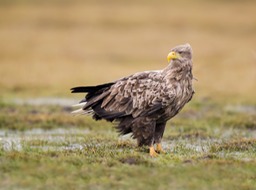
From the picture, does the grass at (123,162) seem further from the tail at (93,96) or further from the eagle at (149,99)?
the tail at (93,96)

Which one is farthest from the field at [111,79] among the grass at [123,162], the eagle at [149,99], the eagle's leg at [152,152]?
the eagle at [149,99]

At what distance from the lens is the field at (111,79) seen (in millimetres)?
8555

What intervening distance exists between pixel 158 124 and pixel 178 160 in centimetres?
158

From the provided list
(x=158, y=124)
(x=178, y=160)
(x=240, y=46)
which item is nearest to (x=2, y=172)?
(x=178, y=160)

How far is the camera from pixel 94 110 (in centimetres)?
1106

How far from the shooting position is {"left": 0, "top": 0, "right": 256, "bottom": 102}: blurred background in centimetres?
2506

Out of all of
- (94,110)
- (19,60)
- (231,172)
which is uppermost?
(19,60)

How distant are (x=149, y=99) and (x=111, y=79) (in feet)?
51.6

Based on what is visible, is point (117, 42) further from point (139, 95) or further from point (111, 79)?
point (139, 95)

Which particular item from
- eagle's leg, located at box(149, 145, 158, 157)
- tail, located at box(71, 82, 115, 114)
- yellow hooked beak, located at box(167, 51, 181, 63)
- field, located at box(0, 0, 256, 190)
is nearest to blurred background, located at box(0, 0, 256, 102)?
field, located at box(0, 0, 256, 190)

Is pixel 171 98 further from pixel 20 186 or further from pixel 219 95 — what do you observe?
pixel 219 95

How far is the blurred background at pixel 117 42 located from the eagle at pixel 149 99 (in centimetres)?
748

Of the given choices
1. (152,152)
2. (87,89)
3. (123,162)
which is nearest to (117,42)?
(87,89)

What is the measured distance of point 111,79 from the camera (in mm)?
26047
